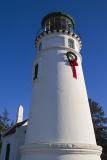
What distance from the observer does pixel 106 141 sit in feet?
108

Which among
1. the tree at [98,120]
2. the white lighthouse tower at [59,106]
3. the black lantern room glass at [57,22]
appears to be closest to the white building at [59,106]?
the white lighthouse tower at [59,106]

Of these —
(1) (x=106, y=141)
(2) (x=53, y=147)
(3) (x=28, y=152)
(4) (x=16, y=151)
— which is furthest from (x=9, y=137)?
(1) (x=106, y=141)

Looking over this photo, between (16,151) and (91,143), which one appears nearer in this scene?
(91,143)

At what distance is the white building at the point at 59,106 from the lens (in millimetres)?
13242

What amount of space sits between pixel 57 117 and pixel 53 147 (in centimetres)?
209

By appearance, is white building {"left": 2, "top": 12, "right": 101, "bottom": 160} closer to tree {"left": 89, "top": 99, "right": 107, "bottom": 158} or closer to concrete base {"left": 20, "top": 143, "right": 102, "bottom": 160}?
concrete base {"left": 20, "top": 143, "right": 102, "bottom": 160}

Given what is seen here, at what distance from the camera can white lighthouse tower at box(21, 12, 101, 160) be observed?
1324cm

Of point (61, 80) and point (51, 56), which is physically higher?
point (51, 56)

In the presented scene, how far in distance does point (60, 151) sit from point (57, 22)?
39.6 ft

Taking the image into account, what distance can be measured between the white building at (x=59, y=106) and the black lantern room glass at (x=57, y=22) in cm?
30

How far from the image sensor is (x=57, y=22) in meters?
19.7

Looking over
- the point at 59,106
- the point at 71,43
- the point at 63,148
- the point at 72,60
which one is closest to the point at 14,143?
the point at 59,106

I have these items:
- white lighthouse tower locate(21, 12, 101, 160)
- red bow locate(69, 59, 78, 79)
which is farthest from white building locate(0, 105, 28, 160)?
red bow locate(69, 59, 78, 79)

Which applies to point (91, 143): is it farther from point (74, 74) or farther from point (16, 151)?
point (16, 151)
